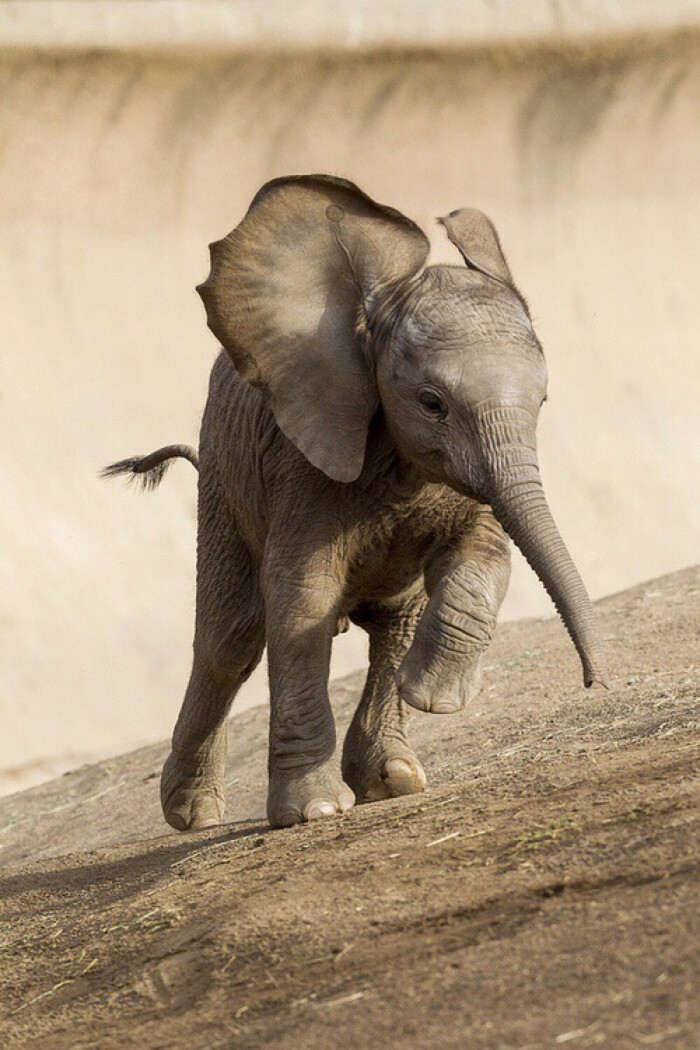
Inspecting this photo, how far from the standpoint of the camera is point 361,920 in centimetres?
419

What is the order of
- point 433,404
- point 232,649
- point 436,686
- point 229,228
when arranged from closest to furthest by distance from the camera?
1. point 436,686
2. point 433,404
3. point 232,649
4. point 229,228

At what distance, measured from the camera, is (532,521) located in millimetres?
5098

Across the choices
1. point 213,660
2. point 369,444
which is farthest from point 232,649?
point 369,444

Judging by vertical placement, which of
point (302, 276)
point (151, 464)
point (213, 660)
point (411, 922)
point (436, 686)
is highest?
point (302, 276)

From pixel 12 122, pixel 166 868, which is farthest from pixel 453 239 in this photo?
pixel 12 122

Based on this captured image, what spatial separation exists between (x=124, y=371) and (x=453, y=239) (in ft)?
35.9

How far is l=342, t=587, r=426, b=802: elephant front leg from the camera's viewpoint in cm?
636

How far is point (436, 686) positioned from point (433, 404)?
822mm

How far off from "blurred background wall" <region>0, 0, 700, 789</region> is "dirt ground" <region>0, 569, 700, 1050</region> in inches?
354

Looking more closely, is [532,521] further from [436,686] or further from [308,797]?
[308,797]

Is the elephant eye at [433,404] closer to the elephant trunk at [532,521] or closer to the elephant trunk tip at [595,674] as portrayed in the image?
the elephant trunk at [532,521]

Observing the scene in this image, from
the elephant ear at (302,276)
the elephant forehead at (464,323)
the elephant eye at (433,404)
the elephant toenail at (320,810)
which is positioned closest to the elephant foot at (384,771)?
the elephant toenail at (320,810)

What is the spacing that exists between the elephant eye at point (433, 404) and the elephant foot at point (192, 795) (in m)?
2.68

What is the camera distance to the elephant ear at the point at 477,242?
5773mm
